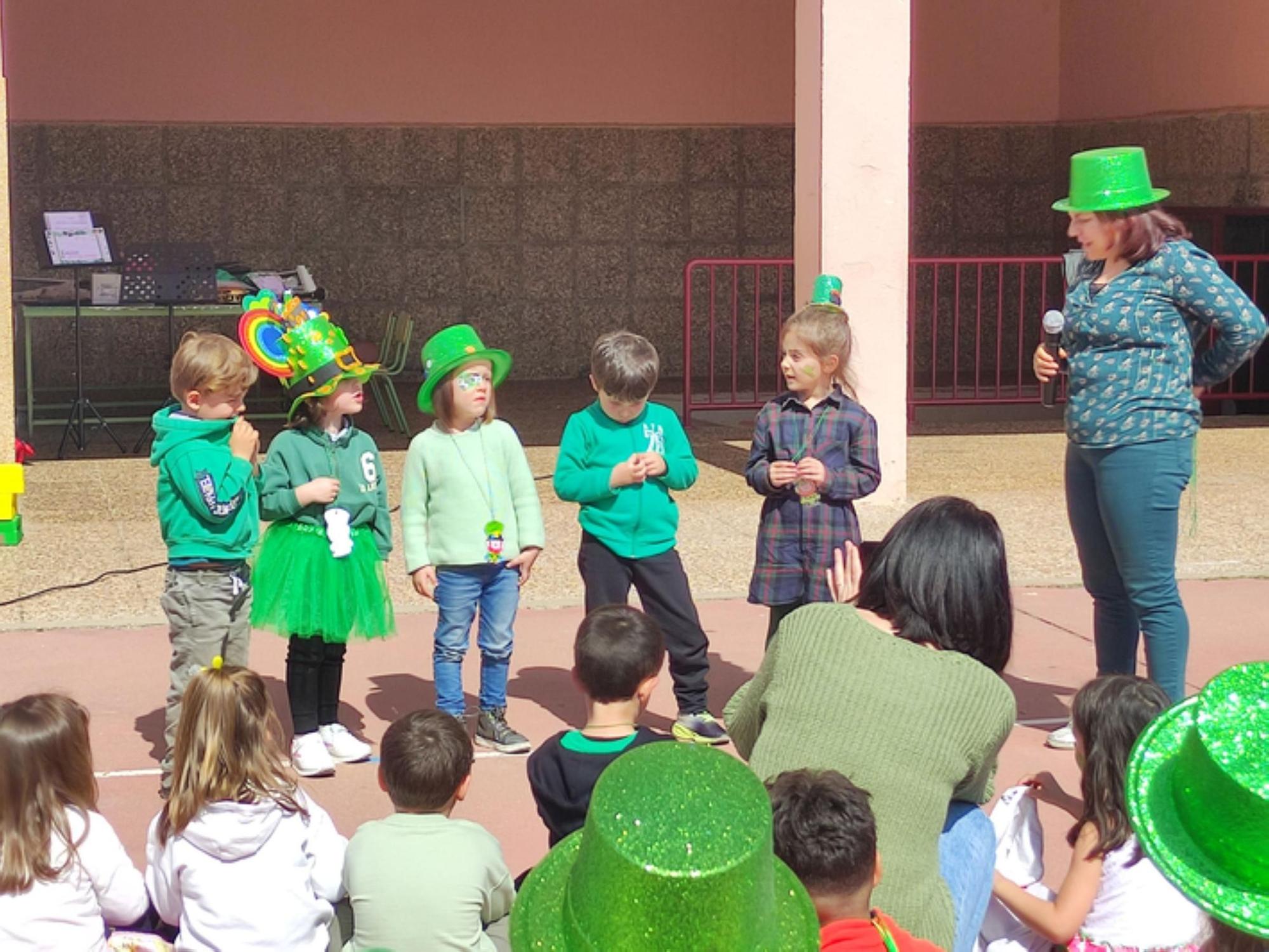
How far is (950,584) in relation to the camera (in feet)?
11.4

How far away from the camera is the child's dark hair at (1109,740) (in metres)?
3.49

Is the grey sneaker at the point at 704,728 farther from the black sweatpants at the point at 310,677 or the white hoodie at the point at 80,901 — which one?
the white hoodie at the point at 80,901

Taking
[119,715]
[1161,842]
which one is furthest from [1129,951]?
[119,715]

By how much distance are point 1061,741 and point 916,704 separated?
2.55m

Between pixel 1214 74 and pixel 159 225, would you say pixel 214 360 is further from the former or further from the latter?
pixel 1214 74

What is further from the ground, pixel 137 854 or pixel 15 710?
pixel 15 710

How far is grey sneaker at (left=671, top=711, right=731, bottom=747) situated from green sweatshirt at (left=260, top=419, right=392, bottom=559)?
44.5 inches

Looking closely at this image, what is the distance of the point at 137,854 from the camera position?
4781 mm

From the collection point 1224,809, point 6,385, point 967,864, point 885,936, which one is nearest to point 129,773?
point 967,864

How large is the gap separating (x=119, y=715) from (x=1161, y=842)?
4613 millimetres

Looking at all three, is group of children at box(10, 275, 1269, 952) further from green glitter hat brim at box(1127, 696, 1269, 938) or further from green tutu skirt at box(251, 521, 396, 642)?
green glitter hat brim at box(1127, 696, 1269, 938)

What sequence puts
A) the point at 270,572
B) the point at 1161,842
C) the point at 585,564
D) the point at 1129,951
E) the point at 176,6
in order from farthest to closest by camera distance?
1. the point at 176,6
2. the point at 585,564
3. the point at 270,572
4. the point at 1129,951
5. the point at 1161,842

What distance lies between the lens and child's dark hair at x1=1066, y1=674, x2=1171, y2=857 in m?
3.49

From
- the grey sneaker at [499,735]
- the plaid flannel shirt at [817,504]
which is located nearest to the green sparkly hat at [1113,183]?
the plaid flannel shirt at [817,504]
